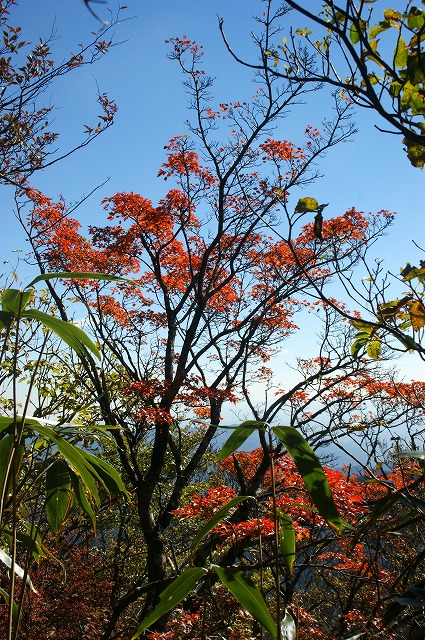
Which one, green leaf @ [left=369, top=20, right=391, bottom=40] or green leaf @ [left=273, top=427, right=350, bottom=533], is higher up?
green leaf @ [left=369, top=20, right=391, bottom=40]

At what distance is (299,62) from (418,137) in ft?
2.92

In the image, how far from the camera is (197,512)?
386 centimetres

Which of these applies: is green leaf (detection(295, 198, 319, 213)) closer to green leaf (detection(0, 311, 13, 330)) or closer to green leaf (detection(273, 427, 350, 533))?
green leaf (detection(273, 427, 350, 533))

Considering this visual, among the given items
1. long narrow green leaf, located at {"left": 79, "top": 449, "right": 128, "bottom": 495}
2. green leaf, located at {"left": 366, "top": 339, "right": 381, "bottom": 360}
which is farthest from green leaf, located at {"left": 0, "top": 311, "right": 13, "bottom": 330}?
green leaf, located at {"left": 366, "top": 339, "right": 381, "bottom": 360}

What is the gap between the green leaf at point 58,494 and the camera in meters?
1.09

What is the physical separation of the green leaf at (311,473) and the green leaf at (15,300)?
446 mm

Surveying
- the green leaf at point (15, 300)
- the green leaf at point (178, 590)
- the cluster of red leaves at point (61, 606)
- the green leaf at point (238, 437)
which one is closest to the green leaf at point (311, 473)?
the green leaf at point (238, 437)

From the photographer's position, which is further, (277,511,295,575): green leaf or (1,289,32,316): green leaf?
(277,511,295,575): green leaf

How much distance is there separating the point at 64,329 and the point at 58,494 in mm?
511

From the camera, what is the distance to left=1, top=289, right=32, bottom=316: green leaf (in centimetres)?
76

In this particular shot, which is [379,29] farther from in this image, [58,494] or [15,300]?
[58,494]

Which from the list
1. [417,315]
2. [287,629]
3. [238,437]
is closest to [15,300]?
[238,437]

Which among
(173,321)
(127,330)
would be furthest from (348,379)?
(127,330)

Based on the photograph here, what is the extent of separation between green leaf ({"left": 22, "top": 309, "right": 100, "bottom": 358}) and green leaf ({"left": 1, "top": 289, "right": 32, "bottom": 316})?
0.07 ft
